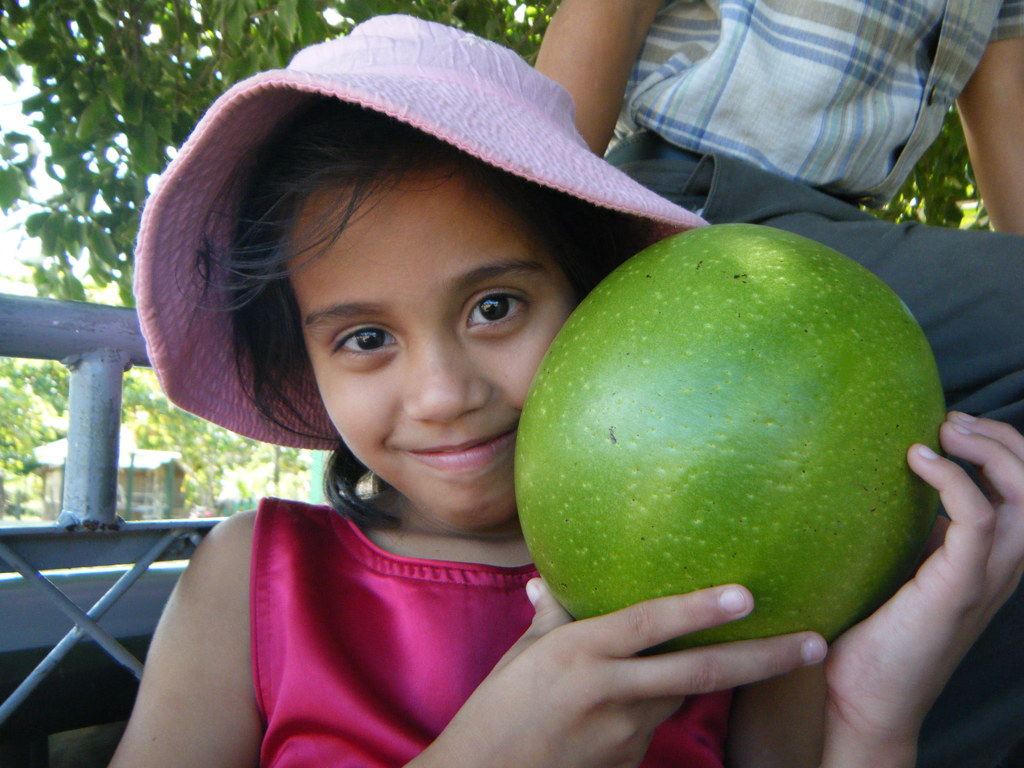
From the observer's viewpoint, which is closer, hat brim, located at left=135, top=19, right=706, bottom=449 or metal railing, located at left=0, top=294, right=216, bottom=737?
hat brim, located at left=135, top=19, right=706, bottom=449

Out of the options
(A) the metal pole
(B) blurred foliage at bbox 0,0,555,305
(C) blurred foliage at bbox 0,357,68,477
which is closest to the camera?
(A) the metal pole

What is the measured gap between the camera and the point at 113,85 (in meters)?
3.12

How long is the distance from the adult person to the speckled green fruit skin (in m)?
0.32

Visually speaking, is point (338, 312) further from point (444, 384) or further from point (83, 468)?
point (83, 468)

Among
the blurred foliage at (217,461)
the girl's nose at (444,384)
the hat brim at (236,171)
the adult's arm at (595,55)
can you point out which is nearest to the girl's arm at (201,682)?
the hat brim at (236,171)

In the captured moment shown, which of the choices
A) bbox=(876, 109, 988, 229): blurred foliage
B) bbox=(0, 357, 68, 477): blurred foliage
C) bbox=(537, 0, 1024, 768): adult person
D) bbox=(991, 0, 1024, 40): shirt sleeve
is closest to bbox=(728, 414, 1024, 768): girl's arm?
bbox=(537, 0, 1024, 768): adult person

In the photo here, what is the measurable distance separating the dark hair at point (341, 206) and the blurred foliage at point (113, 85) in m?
1.80

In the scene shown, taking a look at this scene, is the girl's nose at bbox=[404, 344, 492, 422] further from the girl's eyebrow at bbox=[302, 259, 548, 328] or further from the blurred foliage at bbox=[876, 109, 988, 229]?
the blurred foliage at bbox=[876, 109, 988, 229]

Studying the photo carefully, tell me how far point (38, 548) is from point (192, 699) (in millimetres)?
440

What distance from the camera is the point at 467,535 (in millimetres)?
1521

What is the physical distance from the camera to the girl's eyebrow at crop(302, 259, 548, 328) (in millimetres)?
1163

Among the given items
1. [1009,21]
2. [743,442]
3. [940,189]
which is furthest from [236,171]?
[940,189]

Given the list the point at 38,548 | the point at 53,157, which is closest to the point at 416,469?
the point at 38,548

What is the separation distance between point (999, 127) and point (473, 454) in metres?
1.66
